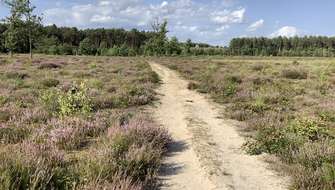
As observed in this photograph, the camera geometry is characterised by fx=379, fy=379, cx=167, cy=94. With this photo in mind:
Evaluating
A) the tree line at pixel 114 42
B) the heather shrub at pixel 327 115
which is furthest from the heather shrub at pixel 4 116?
the tree line at pixel 114 42

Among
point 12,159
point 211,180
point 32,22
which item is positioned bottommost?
point 211,180

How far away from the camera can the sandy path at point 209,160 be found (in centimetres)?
612

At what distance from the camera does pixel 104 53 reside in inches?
4500

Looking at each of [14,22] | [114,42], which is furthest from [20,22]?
[114,42]

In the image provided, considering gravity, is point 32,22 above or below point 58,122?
above

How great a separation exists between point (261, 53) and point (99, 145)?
139m

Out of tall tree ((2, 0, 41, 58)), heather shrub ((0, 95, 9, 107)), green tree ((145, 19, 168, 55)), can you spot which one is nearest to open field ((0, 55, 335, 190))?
heather shrub ((0, 95, 9, 107))

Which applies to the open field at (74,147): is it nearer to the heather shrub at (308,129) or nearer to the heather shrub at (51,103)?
the heather shrub at (51,103)

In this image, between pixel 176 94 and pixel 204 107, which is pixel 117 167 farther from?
pixel 176 94

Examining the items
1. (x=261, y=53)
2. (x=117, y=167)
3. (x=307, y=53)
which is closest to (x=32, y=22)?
(x=117, y=167)

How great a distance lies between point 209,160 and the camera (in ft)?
23.5

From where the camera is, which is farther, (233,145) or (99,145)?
(233,145)

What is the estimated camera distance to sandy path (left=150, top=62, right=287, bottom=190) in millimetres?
6125

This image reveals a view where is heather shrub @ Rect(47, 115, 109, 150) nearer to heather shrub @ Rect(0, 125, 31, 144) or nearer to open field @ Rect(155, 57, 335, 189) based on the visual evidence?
heather shrub @ Rect(0, 125, 31, 144)
